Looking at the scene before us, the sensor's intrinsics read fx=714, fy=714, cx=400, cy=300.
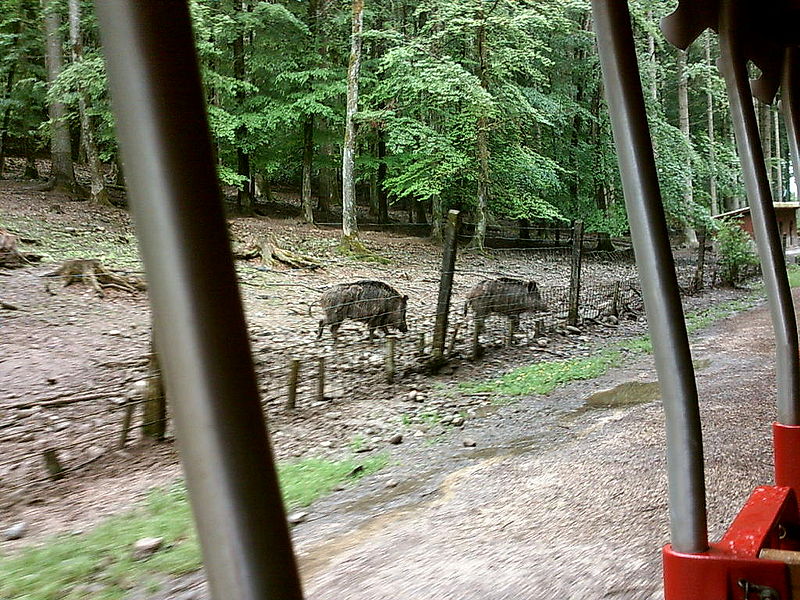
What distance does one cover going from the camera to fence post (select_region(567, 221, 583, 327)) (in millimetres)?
8500

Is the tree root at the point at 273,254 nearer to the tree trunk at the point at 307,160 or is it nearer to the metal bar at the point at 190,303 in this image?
the tree trunk at the point at 307,160

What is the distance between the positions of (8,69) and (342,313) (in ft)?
23.4

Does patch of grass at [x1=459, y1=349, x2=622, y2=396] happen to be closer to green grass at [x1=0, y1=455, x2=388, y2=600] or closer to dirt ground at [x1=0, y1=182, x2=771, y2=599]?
dirt ground at [x1=0, y1=182, x2=771, y2=599]

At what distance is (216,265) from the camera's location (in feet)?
1.38

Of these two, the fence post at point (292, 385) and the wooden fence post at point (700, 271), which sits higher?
the wooden fence post at point (700, 271)

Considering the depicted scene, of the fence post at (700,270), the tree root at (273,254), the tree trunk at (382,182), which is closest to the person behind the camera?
the tree root at (273,254)

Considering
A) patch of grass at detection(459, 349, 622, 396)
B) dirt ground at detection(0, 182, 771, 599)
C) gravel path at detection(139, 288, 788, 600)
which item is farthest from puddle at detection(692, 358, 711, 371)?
gravel path at detection(139, 288, 788, 600)

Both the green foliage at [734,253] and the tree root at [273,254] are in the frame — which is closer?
the tree root at [273,254]

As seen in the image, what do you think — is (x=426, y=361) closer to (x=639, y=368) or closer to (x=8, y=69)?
(x=639, y=368)

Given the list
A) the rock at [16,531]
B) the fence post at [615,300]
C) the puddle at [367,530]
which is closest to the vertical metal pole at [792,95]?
the puddle at [367,530]

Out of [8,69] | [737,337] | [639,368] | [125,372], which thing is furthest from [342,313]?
[8,69]

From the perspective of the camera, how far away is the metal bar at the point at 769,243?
5.76 feet

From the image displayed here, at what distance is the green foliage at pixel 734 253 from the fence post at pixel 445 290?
8.38 metres

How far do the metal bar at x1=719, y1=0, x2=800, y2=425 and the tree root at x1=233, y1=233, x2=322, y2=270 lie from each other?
7616mm
